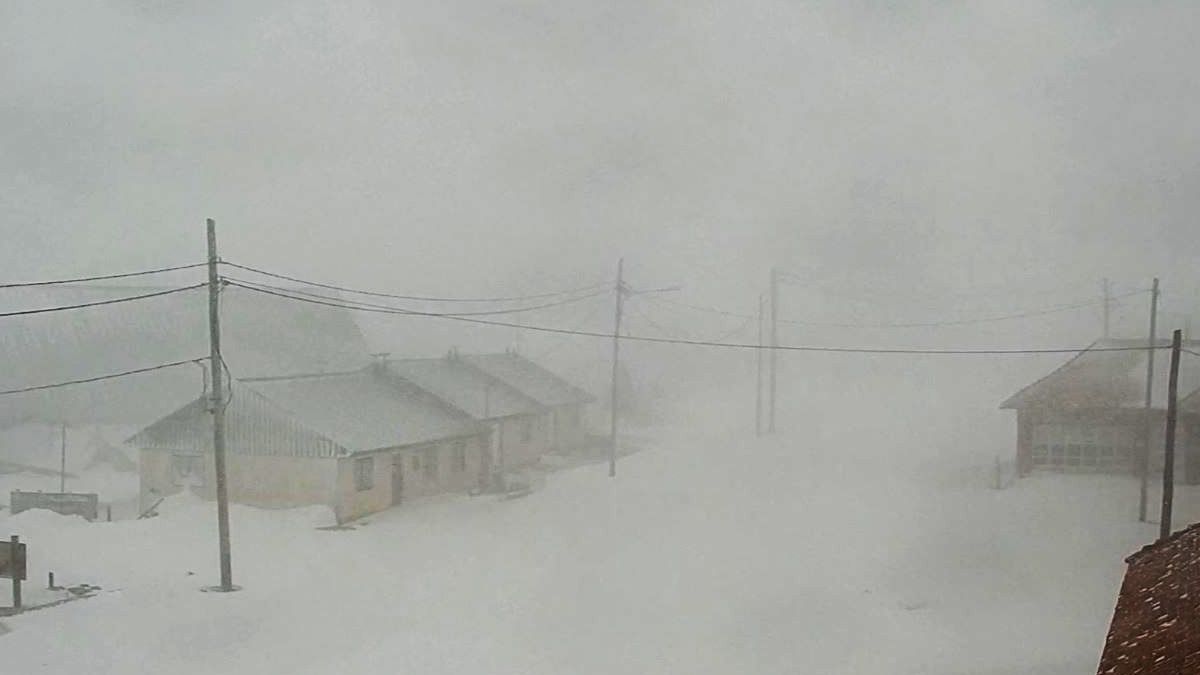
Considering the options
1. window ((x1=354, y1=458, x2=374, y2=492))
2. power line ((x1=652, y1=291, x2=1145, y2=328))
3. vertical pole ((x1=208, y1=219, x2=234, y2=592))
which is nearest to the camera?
vertical pole ((x1=208, y1=219, x2=234, y2=592))

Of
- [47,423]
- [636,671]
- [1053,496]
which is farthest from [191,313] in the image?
[1053,496]

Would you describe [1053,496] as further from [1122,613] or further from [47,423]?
[47,423]

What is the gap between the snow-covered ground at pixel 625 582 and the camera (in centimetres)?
853

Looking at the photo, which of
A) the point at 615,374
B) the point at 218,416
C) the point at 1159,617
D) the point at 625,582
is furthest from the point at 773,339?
the point at 1159,617

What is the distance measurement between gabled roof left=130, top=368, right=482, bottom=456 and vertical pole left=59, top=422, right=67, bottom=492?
1.48 meters

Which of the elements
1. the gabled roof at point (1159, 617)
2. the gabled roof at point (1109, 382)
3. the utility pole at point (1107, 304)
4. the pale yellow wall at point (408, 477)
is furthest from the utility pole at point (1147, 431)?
the pale yellow wall at point (408, 477)

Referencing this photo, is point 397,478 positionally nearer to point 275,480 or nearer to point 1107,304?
point 275,480

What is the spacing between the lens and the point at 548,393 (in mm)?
14820

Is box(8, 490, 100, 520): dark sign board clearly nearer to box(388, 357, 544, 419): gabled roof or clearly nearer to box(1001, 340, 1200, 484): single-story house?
box(388, 357, 544, 419): gabled roof

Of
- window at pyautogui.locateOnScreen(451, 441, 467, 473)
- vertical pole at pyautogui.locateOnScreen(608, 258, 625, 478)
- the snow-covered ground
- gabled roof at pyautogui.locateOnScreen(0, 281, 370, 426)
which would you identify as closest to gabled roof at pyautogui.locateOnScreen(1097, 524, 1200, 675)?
the snow-covered ground

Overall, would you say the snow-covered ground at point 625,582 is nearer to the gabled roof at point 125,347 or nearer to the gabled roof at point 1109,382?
the gabled roof at point 1109,382

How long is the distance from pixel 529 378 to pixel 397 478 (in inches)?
176

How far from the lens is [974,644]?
8.90 meters

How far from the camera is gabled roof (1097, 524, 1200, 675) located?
4016mm
